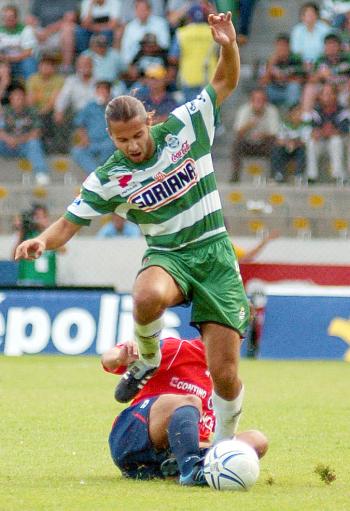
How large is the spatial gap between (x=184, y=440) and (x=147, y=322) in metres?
0.64

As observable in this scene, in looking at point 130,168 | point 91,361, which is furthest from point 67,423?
point 91,361

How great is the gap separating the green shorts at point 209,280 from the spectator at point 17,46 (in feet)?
42.9

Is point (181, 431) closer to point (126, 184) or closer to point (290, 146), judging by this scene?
point (126, 184)

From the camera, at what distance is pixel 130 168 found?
6773mm

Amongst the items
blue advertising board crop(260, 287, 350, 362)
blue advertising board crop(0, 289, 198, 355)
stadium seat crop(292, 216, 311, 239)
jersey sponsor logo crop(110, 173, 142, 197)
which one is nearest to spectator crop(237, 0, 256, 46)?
stadium seat crop(292, 216, 311, 239)

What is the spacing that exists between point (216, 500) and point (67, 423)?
3600 millimetres

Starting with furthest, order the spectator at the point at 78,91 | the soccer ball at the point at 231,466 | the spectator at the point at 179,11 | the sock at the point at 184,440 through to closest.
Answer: the spectator at the point at 179,11
the spectator at the point at 78,91
the sock at the point at 184,440
the soccer ball at the point at 231,466

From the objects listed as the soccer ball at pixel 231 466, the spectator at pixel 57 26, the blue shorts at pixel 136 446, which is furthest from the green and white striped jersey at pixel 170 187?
the spectator at pixel 57 26

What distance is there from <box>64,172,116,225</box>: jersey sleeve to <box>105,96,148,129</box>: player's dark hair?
1.42 ft

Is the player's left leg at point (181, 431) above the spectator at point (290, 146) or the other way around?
the other way around

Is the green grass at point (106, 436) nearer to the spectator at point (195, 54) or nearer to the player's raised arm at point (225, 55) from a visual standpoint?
the player's raised arm at point (225, 55)

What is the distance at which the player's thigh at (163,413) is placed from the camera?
634 centimetres

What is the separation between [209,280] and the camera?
263 inches

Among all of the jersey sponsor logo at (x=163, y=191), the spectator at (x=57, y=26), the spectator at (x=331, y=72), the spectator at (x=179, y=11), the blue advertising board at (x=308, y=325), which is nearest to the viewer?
the jersey sponsor logo at (x=163, y=191)
